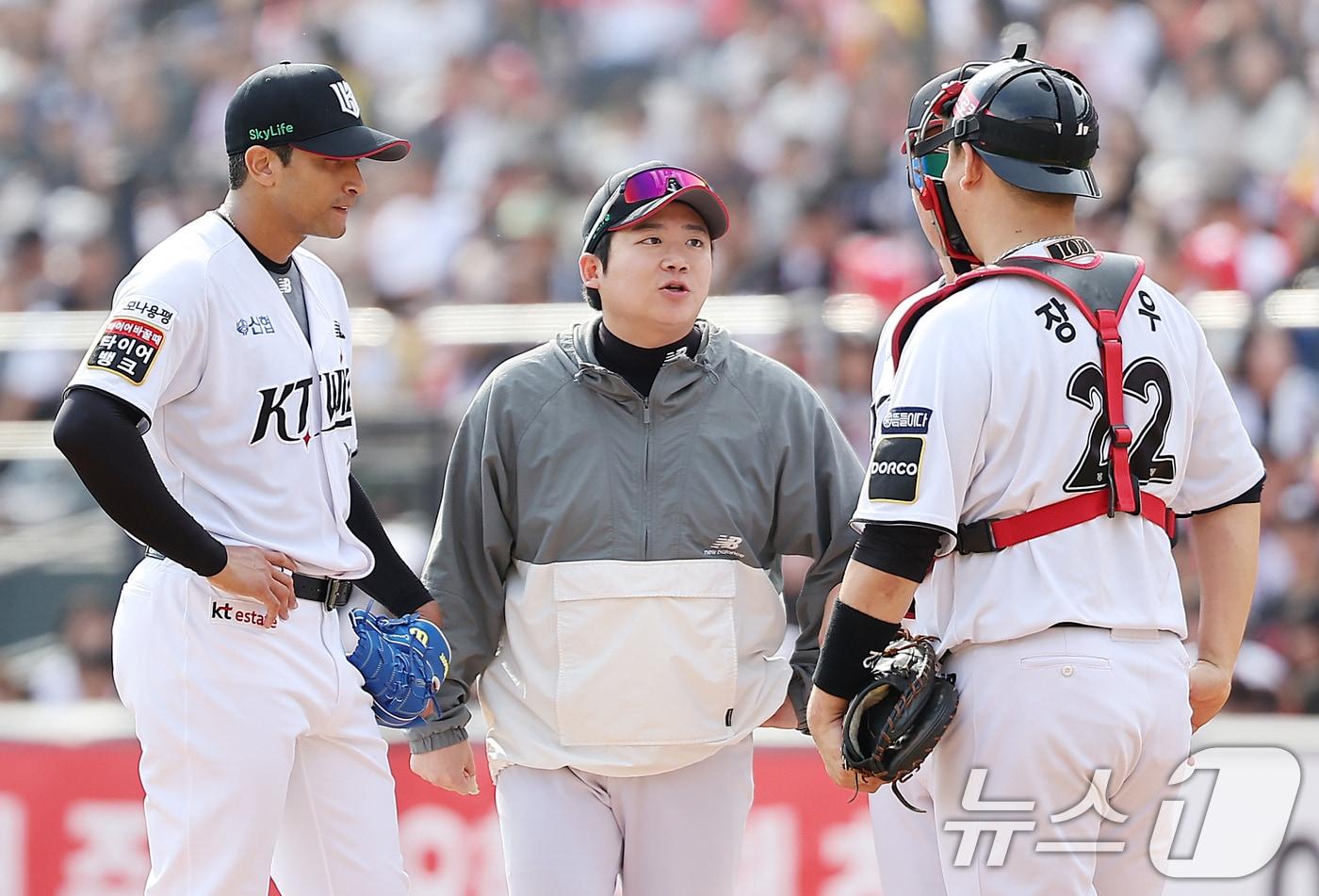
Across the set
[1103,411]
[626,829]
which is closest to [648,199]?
[1103,411]

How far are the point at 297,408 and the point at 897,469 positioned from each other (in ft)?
4.18

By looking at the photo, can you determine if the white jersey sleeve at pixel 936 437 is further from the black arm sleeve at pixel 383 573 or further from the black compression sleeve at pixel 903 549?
the black arm sleeve at pixel 383 573

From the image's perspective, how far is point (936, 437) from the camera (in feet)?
8.94

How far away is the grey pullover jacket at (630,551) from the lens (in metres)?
3.47

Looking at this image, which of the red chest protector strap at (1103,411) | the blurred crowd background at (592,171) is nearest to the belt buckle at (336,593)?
the red chest protector strap at (1103,411)

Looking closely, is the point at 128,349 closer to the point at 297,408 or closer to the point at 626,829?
the point at 297,408

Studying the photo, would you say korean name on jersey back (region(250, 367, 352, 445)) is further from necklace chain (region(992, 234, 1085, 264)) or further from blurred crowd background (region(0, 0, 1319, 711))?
blurred crowd background (region(0, 0, 1319, 711))

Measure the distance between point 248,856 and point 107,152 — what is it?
26.7 feet

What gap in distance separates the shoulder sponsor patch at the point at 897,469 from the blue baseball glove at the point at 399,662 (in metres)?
1.12

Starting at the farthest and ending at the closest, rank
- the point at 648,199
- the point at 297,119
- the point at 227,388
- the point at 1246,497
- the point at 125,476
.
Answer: the point at 648,199
the point at 297,119
the point at 227,388
the point at 1246,497
the point at 125,476

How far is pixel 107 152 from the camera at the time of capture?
10.3 meters

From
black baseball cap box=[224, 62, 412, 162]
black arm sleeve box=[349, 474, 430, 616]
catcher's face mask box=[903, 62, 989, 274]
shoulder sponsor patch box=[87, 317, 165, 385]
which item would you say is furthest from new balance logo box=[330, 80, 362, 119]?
catcher's face mask box=[903, 62, 989, 274]

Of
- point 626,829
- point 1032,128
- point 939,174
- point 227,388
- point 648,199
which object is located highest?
point 1032,128

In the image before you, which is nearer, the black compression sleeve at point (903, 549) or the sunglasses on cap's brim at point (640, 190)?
the black compression sleeve at point (903, 549)
